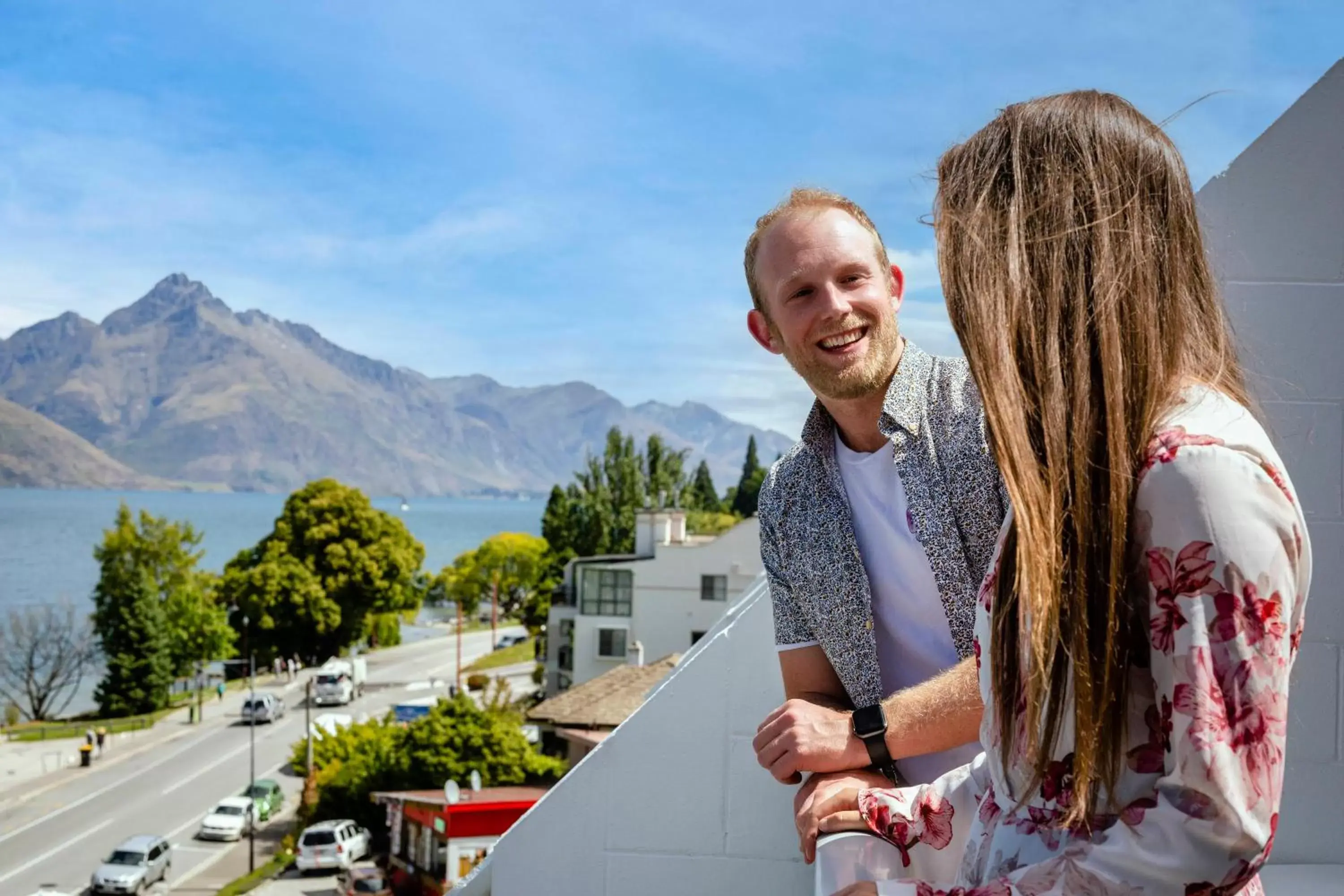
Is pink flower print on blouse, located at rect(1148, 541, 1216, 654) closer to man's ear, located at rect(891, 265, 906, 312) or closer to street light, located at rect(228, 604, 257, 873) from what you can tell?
man's ear, located at rect(891, 265, 906, 312)

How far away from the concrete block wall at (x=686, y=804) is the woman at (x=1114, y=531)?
1.06 meters

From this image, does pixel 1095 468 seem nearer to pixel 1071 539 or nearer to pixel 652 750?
pixel 1071 539

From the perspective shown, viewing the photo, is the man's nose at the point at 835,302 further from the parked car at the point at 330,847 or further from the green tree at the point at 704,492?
the green tree at the point at 704,492

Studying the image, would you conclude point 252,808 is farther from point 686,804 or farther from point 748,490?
point 748,490

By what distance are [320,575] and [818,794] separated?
38554 millimetres

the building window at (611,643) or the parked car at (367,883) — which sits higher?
the building window at (611,643)

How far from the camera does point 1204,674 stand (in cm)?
→ 83

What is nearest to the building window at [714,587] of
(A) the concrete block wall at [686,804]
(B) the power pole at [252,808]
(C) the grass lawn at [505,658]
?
(B) the power pole at [252,808]

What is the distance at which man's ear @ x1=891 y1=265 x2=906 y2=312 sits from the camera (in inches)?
70.6

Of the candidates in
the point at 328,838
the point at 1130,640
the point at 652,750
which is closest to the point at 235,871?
the point at 328,838

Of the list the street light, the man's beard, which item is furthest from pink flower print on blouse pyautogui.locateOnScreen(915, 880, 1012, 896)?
the street light

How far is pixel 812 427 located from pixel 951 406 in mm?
232

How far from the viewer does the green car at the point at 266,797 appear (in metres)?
24.6

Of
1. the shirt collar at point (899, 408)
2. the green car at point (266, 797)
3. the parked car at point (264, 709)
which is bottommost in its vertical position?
the green car at point (266, 797)
